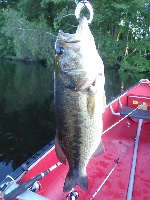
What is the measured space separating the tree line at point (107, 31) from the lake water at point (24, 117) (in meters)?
5.71

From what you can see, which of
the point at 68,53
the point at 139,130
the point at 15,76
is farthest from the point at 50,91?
the point at 68,53

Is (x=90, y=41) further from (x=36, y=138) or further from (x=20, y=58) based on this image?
(x=20, y=58)

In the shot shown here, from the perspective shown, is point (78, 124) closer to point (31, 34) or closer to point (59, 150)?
point (59, 150)

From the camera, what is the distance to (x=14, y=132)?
27.8 feet

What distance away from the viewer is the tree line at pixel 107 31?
21469 millimetres

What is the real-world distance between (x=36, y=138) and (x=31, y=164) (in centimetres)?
477

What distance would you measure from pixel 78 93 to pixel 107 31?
23.5 meters

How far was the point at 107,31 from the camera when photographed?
24.4 metres

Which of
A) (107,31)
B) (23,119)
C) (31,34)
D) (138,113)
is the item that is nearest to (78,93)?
(138,113)

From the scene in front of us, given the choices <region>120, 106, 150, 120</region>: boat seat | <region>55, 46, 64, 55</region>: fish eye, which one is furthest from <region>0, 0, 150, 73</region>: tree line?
<region>55, 46, 64, 55</region>: fish eye

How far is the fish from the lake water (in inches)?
179

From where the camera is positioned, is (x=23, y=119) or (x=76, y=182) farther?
(x=23, y=119)

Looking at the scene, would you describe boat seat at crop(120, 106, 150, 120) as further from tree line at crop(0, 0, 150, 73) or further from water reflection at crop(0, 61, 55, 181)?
tree line at crop(0, 0, 150, 73)

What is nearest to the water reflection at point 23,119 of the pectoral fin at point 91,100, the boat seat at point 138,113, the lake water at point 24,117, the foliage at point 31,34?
the lake water at point 24,117
